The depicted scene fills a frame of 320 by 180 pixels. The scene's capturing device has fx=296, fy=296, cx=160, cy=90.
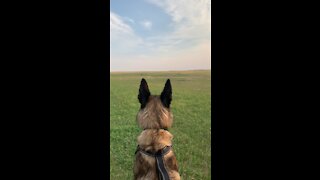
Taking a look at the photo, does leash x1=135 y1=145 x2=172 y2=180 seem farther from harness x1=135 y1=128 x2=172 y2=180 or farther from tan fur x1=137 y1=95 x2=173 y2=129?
tan fur x1=137 y1=95 x2=173 y2=129

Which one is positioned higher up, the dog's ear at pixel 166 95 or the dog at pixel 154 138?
the dog's ear at pixel 166 95

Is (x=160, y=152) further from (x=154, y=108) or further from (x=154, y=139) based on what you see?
(x=154, y=108)

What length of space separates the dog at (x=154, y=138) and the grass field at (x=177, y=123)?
0.32 metres

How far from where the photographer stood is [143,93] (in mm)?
3430

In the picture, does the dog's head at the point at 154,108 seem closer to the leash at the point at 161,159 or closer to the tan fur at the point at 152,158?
the tan fur at the point at 152,158

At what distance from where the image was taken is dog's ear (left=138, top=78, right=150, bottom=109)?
11.1ft

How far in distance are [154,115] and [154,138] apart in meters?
0.26

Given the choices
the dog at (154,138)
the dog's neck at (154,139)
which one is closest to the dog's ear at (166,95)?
the dog at (154,138)

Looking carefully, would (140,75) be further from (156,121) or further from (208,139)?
(208,139)

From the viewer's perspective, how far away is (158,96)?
11.4 feet

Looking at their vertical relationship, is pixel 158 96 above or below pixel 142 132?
above

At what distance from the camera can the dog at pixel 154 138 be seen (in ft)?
11.0

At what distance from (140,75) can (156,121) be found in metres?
0.73
